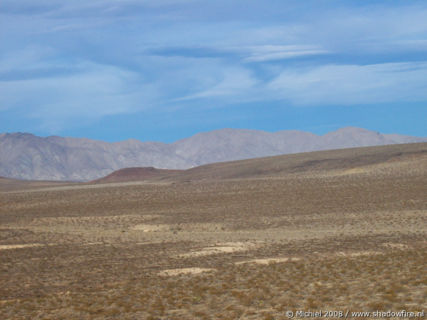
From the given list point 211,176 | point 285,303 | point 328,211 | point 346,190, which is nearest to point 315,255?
point 285,303

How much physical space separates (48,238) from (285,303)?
21251 millimetres

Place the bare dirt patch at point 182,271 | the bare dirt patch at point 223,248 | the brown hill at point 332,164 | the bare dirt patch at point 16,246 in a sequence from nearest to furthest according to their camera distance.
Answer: the bare dirt patch at point 182,271, the bare dirt patch at point 223,248, the bare dirt patch at point 16,246, the brown hill at point 332,164

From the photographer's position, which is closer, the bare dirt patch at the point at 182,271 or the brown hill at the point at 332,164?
the bare dirt patch at the point at 182,271

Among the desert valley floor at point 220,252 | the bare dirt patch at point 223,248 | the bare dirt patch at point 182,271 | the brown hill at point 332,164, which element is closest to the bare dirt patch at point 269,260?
the desert valley floor at point 220,252

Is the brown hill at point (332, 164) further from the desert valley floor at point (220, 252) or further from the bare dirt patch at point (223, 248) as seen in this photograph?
the bare dirt patch at point (223, 248)

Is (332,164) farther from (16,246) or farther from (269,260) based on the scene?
(269,260)

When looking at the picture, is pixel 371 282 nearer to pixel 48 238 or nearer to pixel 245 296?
pixel 245 296

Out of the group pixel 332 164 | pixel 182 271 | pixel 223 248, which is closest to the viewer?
pixel 182 271

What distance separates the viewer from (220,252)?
2311 centimetres

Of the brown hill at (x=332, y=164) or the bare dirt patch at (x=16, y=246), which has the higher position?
the brown hill at (x=332, y=164)

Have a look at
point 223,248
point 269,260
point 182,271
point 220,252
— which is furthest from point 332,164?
point 182,271

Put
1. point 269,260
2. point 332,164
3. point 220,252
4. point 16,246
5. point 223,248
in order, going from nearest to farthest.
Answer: point 269,260 < point 220,252 < point 223,248 < point 16,246 < point 332,164

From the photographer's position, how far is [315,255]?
20609 millimetres

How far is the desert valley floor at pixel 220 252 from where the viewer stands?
12.7 meters
